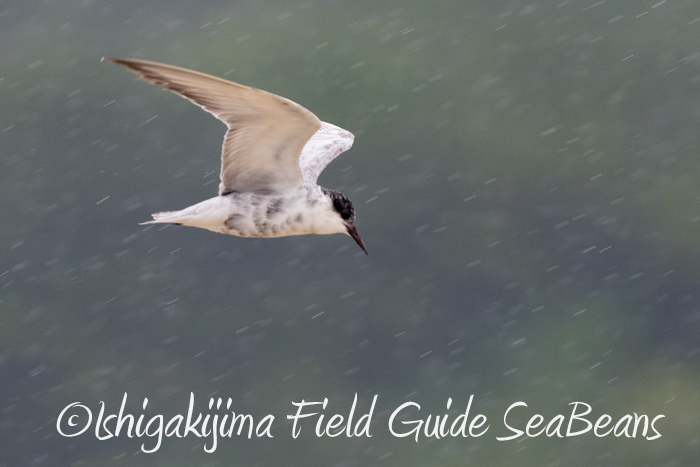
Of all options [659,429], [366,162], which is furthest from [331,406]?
[659,429]

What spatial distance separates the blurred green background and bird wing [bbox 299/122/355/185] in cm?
2206

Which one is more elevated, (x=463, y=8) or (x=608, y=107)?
(x=463, y=8)

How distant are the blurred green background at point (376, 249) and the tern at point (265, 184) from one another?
23090 mm

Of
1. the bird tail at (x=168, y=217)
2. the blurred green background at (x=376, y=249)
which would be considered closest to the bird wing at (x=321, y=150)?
the bird tail at (x=168, y=217)

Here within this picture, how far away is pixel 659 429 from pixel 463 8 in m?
15.9

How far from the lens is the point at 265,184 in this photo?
4.42 metres

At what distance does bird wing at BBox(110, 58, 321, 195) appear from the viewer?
11.9 ft

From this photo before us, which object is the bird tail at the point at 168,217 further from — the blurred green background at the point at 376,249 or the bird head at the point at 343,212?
the blurred green background at the point at 376,249

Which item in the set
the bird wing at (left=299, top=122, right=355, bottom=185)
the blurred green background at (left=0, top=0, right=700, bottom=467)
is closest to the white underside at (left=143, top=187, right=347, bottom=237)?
the bird wing at (left=299, top=122, right=355, bottom=185)

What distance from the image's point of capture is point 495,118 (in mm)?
33406

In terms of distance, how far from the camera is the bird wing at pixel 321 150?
493 cm

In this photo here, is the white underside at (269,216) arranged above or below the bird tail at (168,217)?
below

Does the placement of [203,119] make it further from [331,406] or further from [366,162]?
[331,406]

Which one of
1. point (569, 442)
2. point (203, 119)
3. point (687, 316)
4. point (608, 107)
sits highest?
point (203, 119)
